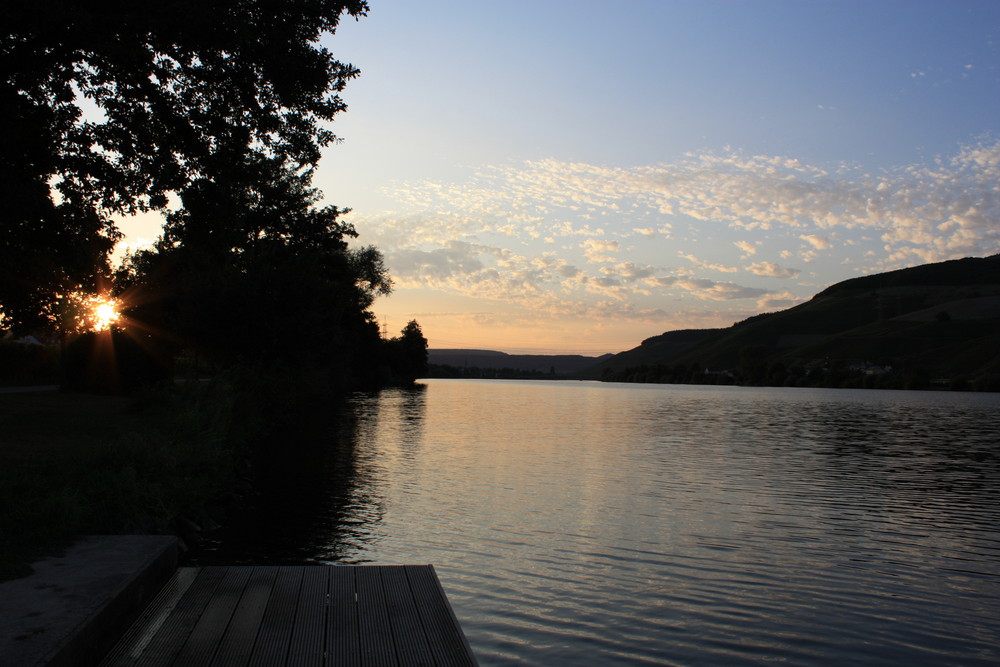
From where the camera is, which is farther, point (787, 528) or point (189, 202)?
point (189, 202)

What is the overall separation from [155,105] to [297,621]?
541 inches

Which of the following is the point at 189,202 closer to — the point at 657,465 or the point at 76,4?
the point at 76,4

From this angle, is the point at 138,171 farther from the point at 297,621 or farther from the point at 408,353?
the point at 408,353

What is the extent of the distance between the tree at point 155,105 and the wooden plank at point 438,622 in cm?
1070

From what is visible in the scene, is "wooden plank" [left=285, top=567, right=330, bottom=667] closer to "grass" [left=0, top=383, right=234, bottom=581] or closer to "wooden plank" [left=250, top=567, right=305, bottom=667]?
"wooden plank" [left=250, top=567, right=305, bottom=667]

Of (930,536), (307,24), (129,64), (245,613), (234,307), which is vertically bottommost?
(930,536)

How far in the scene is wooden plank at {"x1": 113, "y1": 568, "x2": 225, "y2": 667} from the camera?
5.60m

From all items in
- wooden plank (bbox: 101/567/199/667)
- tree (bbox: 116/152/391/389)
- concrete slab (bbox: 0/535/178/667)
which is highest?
tree (bbox: 116/152/391/389)

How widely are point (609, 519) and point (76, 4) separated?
1431 cm

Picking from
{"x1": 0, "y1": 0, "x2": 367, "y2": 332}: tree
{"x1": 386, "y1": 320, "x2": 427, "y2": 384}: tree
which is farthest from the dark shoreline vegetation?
{"x1": 386, "y1": 320, "x2": 427, "y2": 384}: tree

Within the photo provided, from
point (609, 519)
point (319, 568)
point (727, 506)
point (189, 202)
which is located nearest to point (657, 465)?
point (727, 506)

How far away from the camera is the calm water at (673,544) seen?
923 cm

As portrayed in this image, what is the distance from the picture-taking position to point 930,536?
1533 cm

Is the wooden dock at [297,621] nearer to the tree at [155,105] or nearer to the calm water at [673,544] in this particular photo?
the calm water at [673,544]
